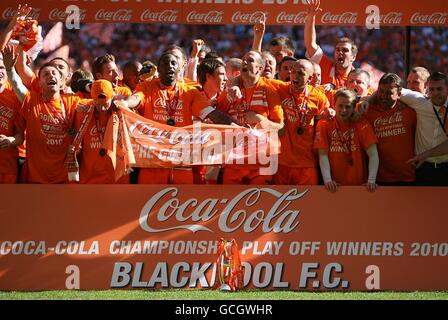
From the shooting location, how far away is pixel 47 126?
30.2ft

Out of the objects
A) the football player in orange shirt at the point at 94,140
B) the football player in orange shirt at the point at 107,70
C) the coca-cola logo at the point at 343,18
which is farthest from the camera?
the coca-cola logo at the point at 343,18

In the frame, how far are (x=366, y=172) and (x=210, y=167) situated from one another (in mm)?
1640

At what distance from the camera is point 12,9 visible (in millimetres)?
13141

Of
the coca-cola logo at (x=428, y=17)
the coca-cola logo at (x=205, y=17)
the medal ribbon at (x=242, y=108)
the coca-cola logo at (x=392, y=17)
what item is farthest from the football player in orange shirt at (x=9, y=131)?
the coca-cola logo at (x=428, y=17)

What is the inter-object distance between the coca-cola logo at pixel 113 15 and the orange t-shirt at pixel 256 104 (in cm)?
436

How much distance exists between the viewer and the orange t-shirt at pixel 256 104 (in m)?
9.26

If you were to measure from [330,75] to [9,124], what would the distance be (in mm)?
3854

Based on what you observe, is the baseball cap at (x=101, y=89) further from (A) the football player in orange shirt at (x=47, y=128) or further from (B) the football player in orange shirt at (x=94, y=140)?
A: (A) the football player in orange shirt at (x=47, y=128)

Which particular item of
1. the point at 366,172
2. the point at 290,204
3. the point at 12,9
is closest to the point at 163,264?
the point at 290,204

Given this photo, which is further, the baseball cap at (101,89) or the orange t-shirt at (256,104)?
the orange t-shirt at (256,104)

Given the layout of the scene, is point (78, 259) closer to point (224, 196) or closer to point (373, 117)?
point (224, 196)

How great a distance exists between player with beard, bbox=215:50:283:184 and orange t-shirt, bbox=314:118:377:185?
481 mm

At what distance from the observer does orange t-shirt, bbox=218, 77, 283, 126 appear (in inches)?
364

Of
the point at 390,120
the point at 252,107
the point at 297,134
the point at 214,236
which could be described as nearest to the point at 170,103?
the point at 252,107
